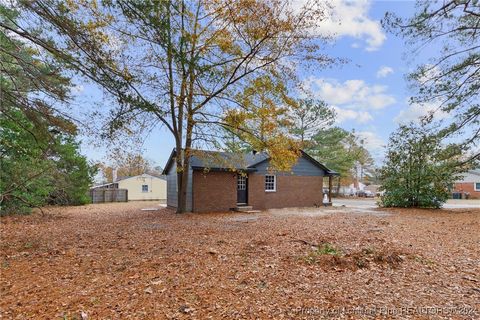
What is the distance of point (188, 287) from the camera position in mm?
3922

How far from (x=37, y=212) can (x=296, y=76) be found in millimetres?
12260

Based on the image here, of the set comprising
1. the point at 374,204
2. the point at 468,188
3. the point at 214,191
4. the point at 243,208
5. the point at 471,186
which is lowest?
the point at 374,204

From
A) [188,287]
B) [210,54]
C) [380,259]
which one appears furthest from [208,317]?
[210,54]

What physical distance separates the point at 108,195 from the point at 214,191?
13.6 m

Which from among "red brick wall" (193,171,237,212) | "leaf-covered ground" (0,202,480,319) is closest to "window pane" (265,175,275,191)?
"red brick wall" (193,171,237,212)

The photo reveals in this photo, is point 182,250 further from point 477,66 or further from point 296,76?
point 477,66

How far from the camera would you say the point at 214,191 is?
1485 centimetres

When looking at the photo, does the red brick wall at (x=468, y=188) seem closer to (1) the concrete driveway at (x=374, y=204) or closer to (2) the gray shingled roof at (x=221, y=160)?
(1) the concrete driveway at (x=374, y=204)

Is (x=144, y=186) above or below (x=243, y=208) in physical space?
above

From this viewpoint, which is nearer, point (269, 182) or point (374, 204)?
point (269, 182)

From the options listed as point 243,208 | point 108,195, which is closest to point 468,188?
point 243,208

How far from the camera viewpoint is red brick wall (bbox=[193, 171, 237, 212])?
47.5 feet

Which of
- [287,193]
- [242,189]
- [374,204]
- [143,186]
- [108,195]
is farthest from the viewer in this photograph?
[143,186]

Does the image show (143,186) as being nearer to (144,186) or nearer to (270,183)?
(144,186)
